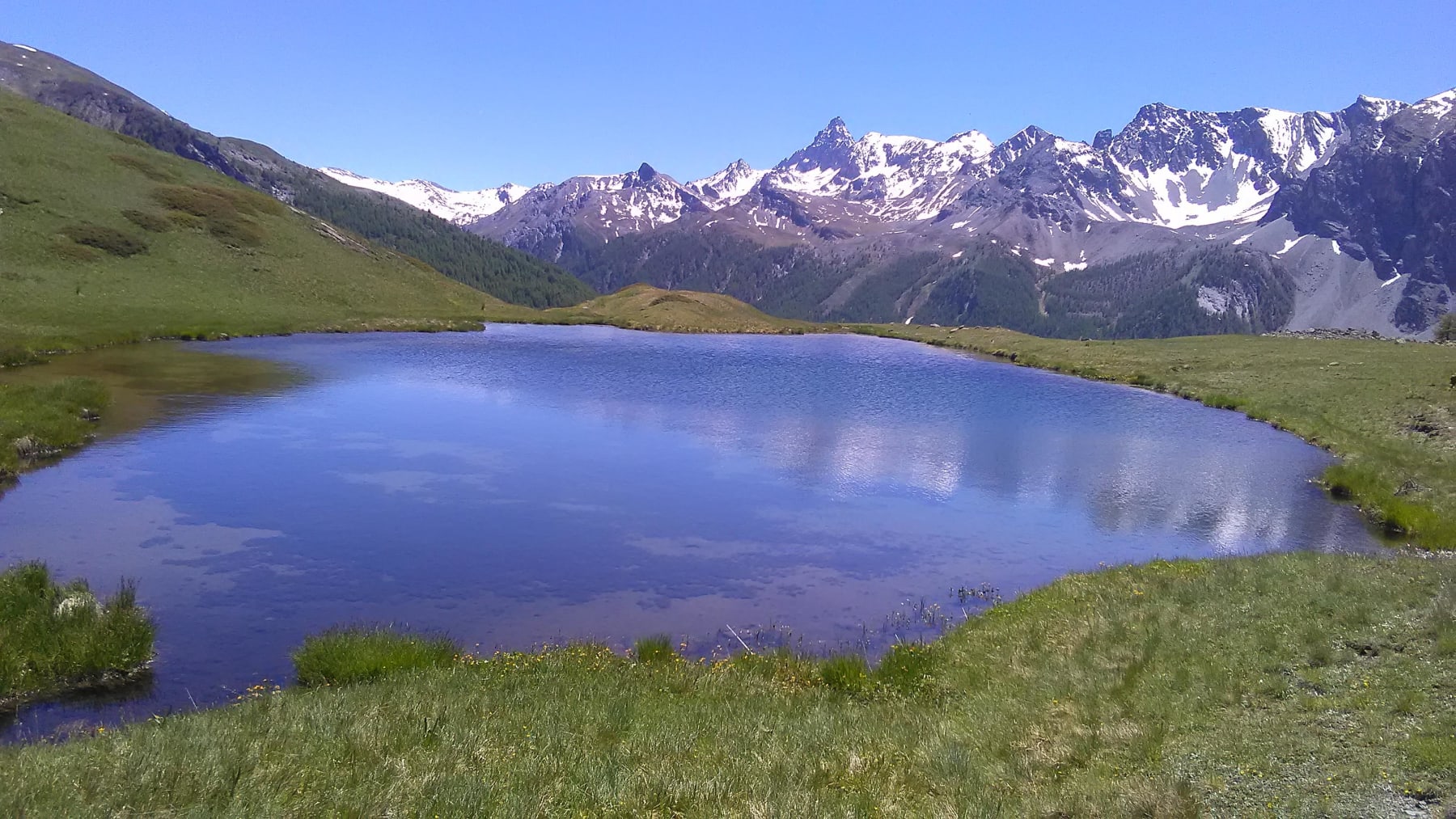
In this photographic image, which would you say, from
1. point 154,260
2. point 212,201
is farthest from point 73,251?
point 212,201

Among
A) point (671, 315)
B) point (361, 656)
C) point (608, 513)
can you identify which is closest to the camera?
point (361, 656)

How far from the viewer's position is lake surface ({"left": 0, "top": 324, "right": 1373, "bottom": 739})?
848 inches

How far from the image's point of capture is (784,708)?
1523 centimetres

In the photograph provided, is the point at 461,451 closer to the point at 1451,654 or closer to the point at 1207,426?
the point at 1451,654

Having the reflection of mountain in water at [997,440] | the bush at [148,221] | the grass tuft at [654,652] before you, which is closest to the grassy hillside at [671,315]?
the bush at [148,221]

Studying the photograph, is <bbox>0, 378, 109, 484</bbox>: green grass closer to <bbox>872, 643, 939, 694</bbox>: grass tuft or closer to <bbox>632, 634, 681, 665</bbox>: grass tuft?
<bbox>632, 634, 681, 665</bbox>: grass tuft

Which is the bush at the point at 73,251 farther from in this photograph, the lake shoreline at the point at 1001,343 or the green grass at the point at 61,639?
the green grass at the point at 61,639

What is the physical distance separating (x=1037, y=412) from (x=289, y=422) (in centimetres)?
5188

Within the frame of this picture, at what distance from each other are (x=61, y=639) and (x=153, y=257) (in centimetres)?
10700

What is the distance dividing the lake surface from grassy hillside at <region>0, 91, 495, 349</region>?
117 ft

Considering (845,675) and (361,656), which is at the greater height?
(845,675)

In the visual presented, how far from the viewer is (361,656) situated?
16.5 metres

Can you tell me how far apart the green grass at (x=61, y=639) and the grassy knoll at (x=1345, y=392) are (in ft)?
133

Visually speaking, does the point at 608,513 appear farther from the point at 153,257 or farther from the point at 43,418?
the point at 153,257
